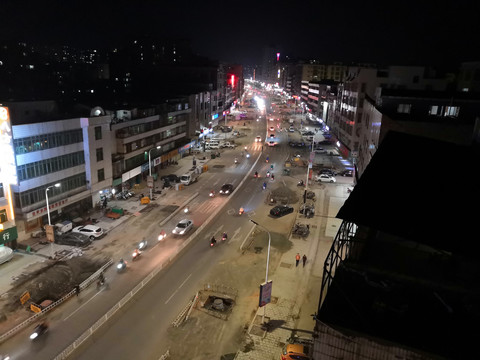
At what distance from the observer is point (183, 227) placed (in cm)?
3922

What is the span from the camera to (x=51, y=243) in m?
33.7

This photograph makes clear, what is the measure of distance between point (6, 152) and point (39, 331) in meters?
18.5

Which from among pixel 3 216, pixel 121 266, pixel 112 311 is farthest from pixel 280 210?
pixel 3 216

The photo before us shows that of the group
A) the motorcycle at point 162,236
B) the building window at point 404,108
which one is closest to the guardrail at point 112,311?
the motorcycle at point 162,236

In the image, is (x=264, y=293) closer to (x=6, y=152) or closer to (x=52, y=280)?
(x=52, y=280)

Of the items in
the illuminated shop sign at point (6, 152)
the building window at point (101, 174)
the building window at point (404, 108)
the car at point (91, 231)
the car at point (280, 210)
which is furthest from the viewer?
the building window at point (404, 108)

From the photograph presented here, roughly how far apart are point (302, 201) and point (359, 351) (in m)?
42.3

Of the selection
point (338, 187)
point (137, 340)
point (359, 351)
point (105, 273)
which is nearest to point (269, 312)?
point (137, 340)

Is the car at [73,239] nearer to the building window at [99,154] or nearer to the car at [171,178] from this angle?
the building window at [99,154]

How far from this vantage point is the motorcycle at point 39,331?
22.8 m

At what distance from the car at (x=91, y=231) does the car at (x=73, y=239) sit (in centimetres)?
46

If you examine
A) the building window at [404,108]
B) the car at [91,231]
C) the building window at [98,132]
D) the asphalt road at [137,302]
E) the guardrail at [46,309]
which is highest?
the building window at [404,108]

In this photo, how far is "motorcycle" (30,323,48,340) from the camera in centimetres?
2283

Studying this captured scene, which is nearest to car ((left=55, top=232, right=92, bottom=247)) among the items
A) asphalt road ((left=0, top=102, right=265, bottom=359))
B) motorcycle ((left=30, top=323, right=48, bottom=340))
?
asphalt road ((left=0, top=102, right=265, bottom=359))
